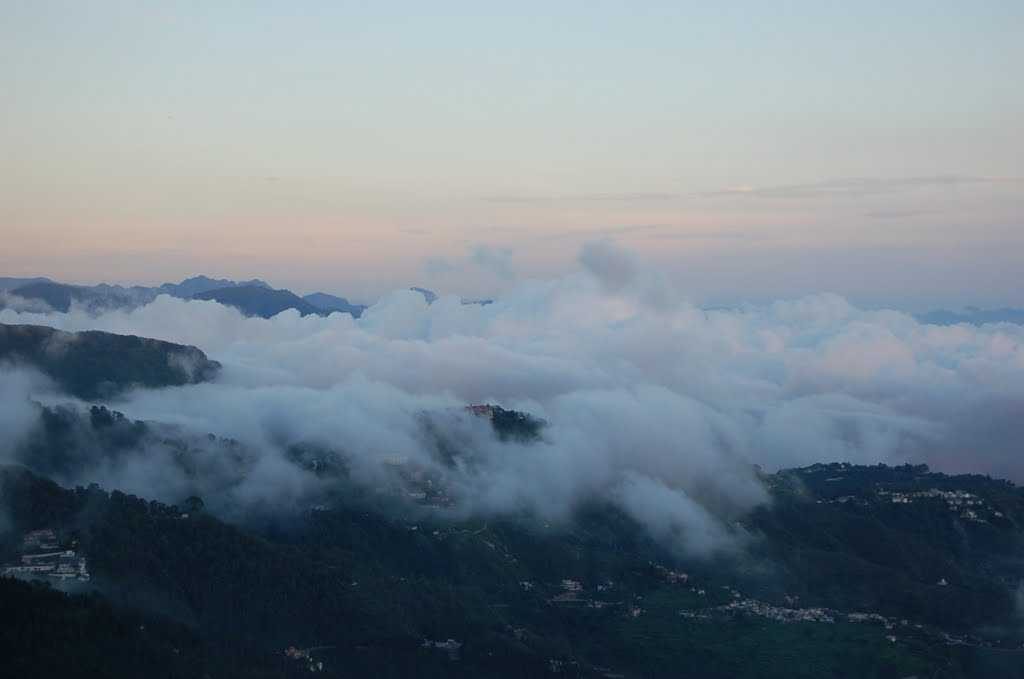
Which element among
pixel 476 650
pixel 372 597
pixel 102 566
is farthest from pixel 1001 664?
pixel 102 566

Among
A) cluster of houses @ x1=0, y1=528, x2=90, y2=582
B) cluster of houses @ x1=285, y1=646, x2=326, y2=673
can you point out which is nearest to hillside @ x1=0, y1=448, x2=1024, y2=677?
cluster of houses @ x1=285, y1=646, x2=326, y2=673

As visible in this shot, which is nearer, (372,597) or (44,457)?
(372,597)

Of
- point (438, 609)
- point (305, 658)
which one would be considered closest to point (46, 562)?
point (305, 658)

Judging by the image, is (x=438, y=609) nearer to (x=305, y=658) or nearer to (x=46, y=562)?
(x=305, y=658)

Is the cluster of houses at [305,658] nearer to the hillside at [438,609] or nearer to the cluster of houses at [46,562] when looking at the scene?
the hillside at [438,609]

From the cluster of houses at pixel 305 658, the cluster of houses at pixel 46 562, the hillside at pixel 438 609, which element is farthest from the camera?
the hillside at pixel 438 609

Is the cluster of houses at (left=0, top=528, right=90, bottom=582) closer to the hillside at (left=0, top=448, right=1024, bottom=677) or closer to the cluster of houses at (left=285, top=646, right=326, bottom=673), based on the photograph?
the hillside at (left=0, top=448, right=1024, bottom=677)

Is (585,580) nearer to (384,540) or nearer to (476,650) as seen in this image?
(384,540)

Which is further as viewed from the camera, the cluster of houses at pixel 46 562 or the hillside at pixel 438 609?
the hillside at pixel 438 609

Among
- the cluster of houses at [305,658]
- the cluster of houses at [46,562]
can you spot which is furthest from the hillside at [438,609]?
the cluster of houses at [46,562]
